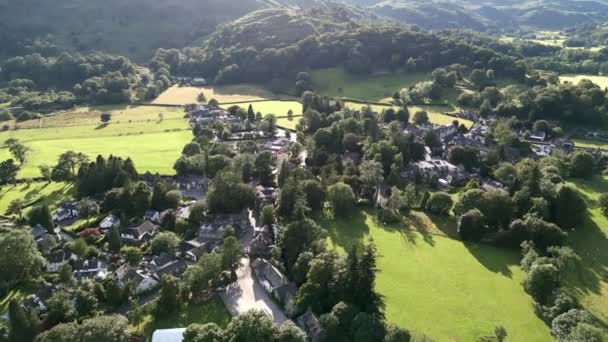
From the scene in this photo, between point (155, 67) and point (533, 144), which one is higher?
point (155, 67)

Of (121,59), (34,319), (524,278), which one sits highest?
(121,59)

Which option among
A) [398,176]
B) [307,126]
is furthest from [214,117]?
[398,176]

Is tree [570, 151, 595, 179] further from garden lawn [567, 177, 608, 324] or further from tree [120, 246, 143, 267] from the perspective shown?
tree [120, 246, 143, 267]

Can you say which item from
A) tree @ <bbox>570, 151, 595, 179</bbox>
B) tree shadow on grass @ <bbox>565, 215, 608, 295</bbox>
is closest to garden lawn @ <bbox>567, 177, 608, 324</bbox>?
tree shadow on grass @ <bbox>565, 215, 608, 295</bbox>

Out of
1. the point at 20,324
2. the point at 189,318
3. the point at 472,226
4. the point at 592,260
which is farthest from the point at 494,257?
the point at 20,324

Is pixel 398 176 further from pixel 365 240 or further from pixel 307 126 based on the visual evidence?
pixel 307 126

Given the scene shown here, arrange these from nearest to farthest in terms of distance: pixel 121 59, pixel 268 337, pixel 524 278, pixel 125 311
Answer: pixel 268 337 → pixel 125 311 → pixel 524 278 → pixel 121 59

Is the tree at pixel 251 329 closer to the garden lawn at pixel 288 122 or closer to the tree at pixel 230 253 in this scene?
the tree at pixel 230 253

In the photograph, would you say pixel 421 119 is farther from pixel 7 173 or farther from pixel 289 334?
pixel 7 173
